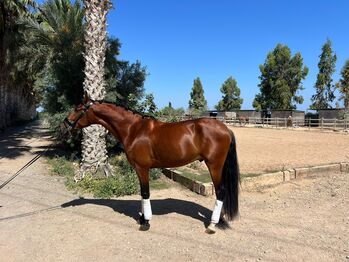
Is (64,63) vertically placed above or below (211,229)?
above

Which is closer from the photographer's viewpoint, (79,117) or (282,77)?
(79,117)

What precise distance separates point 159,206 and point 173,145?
1838 mm

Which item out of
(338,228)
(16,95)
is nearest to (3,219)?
(338,228)

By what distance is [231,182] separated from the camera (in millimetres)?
5383

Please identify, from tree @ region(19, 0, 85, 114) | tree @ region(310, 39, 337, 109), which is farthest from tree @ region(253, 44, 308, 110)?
tree @ region(19, 0, 85, 114)

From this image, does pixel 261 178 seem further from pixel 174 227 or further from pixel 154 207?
pixel 174 227

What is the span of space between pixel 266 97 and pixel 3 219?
49.7 metres

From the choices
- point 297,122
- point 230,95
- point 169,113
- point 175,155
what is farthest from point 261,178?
point 230,95

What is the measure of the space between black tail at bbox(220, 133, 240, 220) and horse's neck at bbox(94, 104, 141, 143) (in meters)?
1.52

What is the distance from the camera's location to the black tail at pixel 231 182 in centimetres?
537

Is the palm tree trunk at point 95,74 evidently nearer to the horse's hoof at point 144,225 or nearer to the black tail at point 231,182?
the horse's hoof at point 144,225

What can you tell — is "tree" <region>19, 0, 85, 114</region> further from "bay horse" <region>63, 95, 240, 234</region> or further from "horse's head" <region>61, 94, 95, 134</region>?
"bay horse" <region>63, 95, 240, 234</region>

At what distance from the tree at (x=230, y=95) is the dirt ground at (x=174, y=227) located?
58.7 m

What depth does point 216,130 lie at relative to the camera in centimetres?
522
